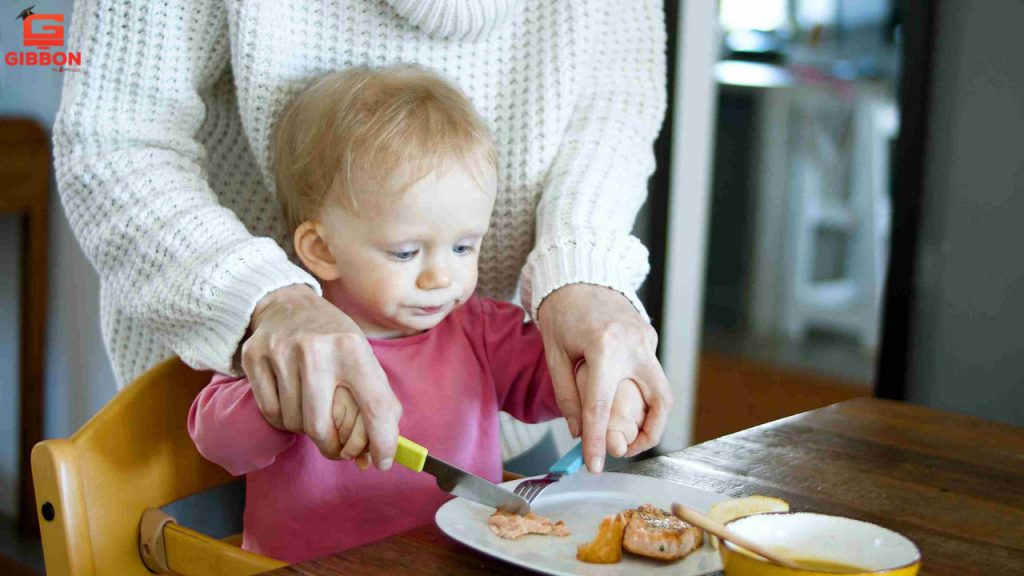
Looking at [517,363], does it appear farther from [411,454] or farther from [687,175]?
[687,175]

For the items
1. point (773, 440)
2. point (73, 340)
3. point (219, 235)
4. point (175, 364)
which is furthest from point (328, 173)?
point (73, 340)

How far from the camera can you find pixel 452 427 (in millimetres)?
1103

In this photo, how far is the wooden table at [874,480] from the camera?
2.54 feet

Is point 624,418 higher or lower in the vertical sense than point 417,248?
lower

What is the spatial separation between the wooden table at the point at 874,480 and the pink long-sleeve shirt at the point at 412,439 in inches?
7.7

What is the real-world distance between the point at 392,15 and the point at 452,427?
41 centimetres

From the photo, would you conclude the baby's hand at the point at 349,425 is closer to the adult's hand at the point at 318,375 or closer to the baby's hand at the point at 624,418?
the adult's hand at the point at 318,375

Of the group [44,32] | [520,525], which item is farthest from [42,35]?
[520,525]

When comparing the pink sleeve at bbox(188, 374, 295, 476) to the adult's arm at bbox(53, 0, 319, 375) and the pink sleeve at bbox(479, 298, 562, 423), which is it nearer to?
the adult's arm at bbox(53, 0, 319, 375)

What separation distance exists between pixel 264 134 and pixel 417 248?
0.22 metres

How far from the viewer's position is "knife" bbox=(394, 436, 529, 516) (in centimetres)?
83

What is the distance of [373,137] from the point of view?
3.37ft

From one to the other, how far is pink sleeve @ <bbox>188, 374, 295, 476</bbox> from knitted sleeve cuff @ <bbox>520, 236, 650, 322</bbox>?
0.26m

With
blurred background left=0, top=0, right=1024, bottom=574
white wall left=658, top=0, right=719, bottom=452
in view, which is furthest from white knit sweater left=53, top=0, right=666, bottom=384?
white wall left=658, top=0, right=719, bottom=452
